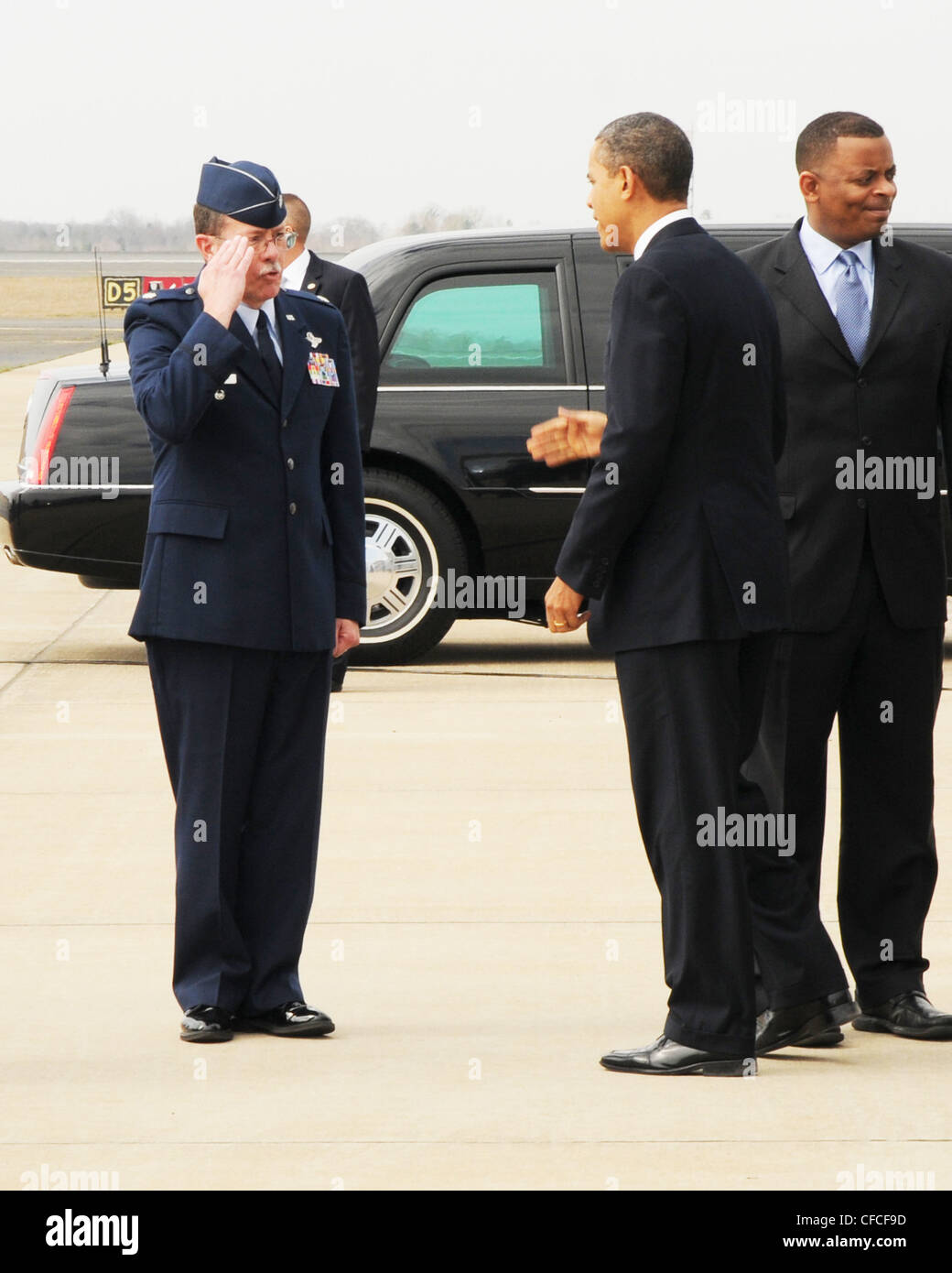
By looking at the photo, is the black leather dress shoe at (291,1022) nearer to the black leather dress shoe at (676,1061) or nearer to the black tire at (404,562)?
the black leather dress shoe at (676,1061)

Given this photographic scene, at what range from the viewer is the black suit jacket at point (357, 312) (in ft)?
28.4

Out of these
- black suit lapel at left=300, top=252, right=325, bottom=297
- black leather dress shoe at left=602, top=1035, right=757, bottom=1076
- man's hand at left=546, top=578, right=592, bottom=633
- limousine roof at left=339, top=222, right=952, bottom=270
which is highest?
limousine roof at left=339, top=222, right=952, bottom=270

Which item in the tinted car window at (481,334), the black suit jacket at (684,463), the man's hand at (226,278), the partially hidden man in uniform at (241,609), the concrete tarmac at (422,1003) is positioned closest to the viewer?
the concrete tarmac at (422,1003)

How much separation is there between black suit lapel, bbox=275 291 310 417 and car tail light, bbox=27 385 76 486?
4892 mm

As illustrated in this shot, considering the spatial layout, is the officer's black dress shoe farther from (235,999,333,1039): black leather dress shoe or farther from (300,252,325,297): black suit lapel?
(300,252,325,297): black suit lapel

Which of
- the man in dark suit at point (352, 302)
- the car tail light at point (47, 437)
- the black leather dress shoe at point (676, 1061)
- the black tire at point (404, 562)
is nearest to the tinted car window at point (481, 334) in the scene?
the black tire at point (404, 562)

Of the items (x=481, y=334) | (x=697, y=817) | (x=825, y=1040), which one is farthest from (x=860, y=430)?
(x=481, y=334)

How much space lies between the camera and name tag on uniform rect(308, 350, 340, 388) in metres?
4.81

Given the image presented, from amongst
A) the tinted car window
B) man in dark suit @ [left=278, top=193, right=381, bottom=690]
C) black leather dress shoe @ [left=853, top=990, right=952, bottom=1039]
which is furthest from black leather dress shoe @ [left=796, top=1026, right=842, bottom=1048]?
the tinted car window

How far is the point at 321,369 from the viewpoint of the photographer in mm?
4840

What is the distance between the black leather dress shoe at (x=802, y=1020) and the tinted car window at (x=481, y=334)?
5.29 metres

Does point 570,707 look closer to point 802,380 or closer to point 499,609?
point 499,609

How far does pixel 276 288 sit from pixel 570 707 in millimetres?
4254

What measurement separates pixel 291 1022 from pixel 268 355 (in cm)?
139
